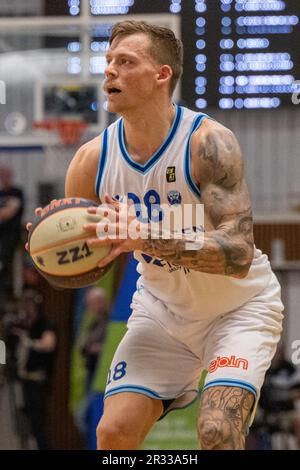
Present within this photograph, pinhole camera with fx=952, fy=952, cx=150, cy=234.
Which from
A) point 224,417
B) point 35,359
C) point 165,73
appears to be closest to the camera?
point 224,417

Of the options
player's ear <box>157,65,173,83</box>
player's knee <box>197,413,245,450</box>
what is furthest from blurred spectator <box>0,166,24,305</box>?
player's knee <box>197,413,245,450</box>

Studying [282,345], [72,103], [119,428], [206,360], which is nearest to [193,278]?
[206,360]

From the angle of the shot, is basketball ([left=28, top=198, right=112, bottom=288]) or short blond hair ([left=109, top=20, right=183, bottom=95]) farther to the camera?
short blond hair ([left=109, top=20, right=183, bottom=95])

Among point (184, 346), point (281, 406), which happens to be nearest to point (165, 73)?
point (184, 346)

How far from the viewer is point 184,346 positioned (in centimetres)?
423

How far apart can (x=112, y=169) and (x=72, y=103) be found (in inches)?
203

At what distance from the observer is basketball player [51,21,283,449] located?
3885 millimetres

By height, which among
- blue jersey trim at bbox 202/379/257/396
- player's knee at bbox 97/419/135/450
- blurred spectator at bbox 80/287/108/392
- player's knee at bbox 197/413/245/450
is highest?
blue jersey trim at bbox 202/379/257/396

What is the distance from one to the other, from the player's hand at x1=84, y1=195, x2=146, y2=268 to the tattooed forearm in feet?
0.24

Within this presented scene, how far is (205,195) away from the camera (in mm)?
3881

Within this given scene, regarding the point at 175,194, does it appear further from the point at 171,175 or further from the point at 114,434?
the point at 114,434

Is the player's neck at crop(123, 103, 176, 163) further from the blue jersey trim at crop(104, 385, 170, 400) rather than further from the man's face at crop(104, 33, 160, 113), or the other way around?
the blue jersey trim at crop(104, 385, 170, 400)

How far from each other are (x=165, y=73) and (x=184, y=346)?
47.4 inches

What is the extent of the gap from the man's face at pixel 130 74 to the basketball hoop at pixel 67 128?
490cm
